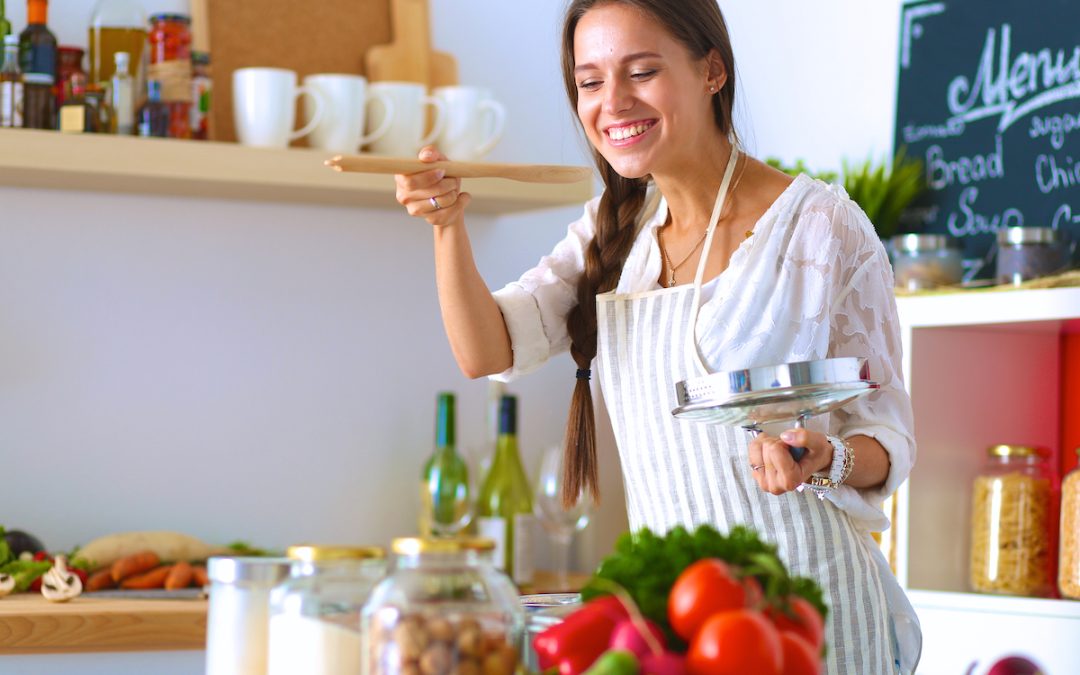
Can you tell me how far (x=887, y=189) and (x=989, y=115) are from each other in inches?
7.2

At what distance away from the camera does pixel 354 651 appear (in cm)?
84

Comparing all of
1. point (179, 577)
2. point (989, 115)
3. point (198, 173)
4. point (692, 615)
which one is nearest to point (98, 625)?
point (179, 577)

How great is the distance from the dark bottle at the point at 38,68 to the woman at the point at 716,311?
1.03 meters

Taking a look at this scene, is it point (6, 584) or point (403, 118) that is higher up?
point (403, 118)

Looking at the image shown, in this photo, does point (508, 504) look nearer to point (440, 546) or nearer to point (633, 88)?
point (633, 88)

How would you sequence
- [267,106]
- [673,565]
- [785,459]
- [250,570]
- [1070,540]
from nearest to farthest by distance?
1. [673,565]
2. [250,570]
3. [785,459]
4. [1070,540]
5. [267,106]

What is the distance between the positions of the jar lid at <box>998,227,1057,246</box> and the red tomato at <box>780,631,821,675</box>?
1.25 m

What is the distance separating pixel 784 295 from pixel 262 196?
128 cm

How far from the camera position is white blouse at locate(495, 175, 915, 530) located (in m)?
1.25

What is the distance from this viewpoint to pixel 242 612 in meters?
0.89

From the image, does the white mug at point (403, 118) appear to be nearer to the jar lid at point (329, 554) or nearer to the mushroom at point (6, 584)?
the mushroom at point (6, 584)

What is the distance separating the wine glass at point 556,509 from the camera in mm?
2389

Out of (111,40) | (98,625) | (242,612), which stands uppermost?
(111,40)

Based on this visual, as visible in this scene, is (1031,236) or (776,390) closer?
(776,390)
